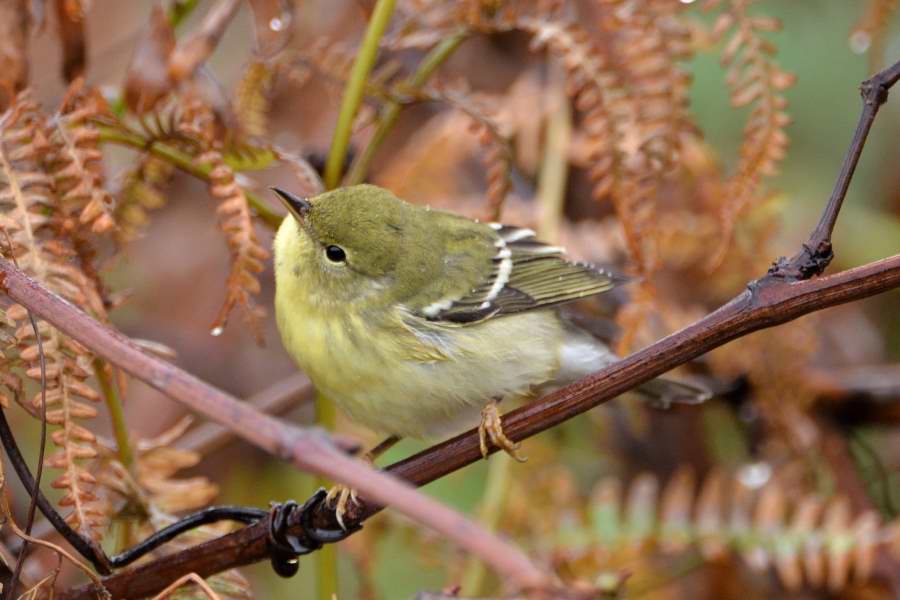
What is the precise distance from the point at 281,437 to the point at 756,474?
249cm

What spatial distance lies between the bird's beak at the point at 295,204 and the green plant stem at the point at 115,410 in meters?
0.51

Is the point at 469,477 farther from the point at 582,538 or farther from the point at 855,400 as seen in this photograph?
the point at 855,400

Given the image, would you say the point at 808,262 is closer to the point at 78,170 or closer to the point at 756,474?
the point at 78,170

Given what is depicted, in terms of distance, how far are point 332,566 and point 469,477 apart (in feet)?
4.63

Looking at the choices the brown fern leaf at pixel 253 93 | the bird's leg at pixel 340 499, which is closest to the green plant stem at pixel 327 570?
the bird's leg at pixel 340 499

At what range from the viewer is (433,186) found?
134 inches

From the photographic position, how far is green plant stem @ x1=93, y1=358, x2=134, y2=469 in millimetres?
1948

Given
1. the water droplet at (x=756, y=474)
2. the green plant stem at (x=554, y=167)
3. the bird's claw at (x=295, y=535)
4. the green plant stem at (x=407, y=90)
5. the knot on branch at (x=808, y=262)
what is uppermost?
the green plant stem at (x=554, y=167)

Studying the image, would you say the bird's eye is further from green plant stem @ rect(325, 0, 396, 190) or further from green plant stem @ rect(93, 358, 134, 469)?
green plant stem @ rect(93, 358, 134, 469)

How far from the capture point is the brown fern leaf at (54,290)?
1.64 metres

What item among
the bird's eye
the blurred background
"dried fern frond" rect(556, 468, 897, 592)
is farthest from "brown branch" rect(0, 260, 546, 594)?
"dried fern frond" rect(556, 468, 897, 592)

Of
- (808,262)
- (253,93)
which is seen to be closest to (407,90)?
(253,93)

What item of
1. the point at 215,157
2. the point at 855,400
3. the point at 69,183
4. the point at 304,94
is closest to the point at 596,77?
the point at 215,157

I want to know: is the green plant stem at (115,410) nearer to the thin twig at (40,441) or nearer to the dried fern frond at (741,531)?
the thin twig at (40,441)
